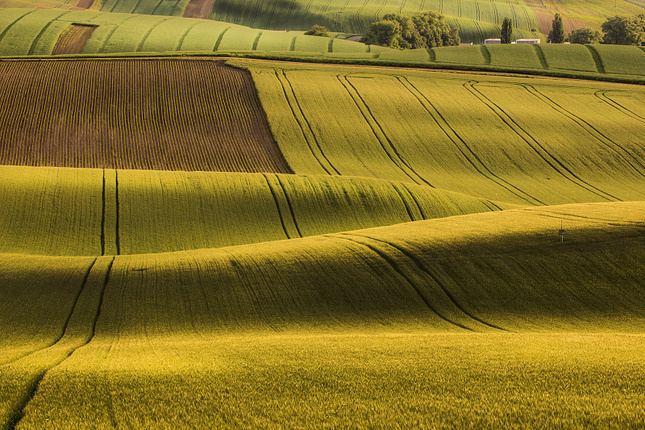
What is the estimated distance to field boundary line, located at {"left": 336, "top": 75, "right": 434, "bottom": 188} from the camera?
4631cm

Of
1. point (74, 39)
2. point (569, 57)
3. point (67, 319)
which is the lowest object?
point (74, 39)

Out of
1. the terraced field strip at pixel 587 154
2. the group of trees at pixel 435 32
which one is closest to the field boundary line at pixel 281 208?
the terraced field strip at pixel 587 154

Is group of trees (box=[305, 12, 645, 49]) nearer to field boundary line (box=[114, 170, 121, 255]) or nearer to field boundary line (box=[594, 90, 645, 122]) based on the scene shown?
field boundary line (box=[594, 90, 645, 122])

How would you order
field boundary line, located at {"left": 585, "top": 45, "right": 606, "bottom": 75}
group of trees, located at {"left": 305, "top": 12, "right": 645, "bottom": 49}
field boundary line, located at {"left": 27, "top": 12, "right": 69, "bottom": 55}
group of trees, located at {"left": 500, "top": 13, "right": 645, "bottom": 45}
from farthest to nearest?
group of trees, located at {"left": 500, "top": 13, "right": 645, "bottom": 45}
group of trees, located at {"left": 305, "top": 12, "right": 645, "bottom": 49}
field boundary line, located at {"left": 27, "top": 12, "right": 69, "bottom": 55}
field boundary line, located at {"left": 585, "top": 45, "right": 606, "bottom": 75}

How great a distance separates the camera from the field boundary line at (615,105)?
197 feet

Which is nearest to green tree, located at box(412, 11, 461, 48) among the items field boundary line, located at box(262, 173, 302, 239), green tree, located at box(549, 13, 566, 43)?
green tree, located at box(549, 13, 566, 43)

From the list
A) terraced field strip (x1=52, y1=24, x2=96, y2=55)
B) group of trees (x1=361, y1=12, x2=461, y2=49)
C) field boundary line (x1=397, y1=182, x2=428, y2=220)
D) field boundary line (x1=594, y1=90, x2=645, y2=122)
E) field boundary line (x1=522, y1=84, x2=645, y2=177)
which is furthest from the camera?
group of trees (x1=361, y1=12, x2=461, y2=49)

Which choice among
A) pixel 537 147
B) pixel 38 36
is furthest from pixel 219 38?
pixel 537 147

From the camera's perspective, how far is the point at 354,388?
1098 cm

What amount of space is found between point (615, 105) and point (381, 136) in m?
30.0

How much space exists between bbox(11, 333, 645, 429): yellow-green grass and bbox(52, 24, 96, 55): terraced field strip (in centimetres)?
7597

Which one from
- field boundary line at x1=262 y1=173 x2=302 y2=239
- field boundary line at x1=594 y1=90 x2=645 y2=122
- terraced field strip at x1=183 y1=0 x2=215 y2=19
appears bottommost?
terraced field strip at x1=183 y1=0 x2=215 y2=19

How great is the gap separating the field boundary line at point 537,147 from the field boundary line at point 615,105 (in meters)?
14.1

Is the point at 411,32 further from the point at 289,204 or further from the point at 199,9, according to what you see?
the point at 289,204
